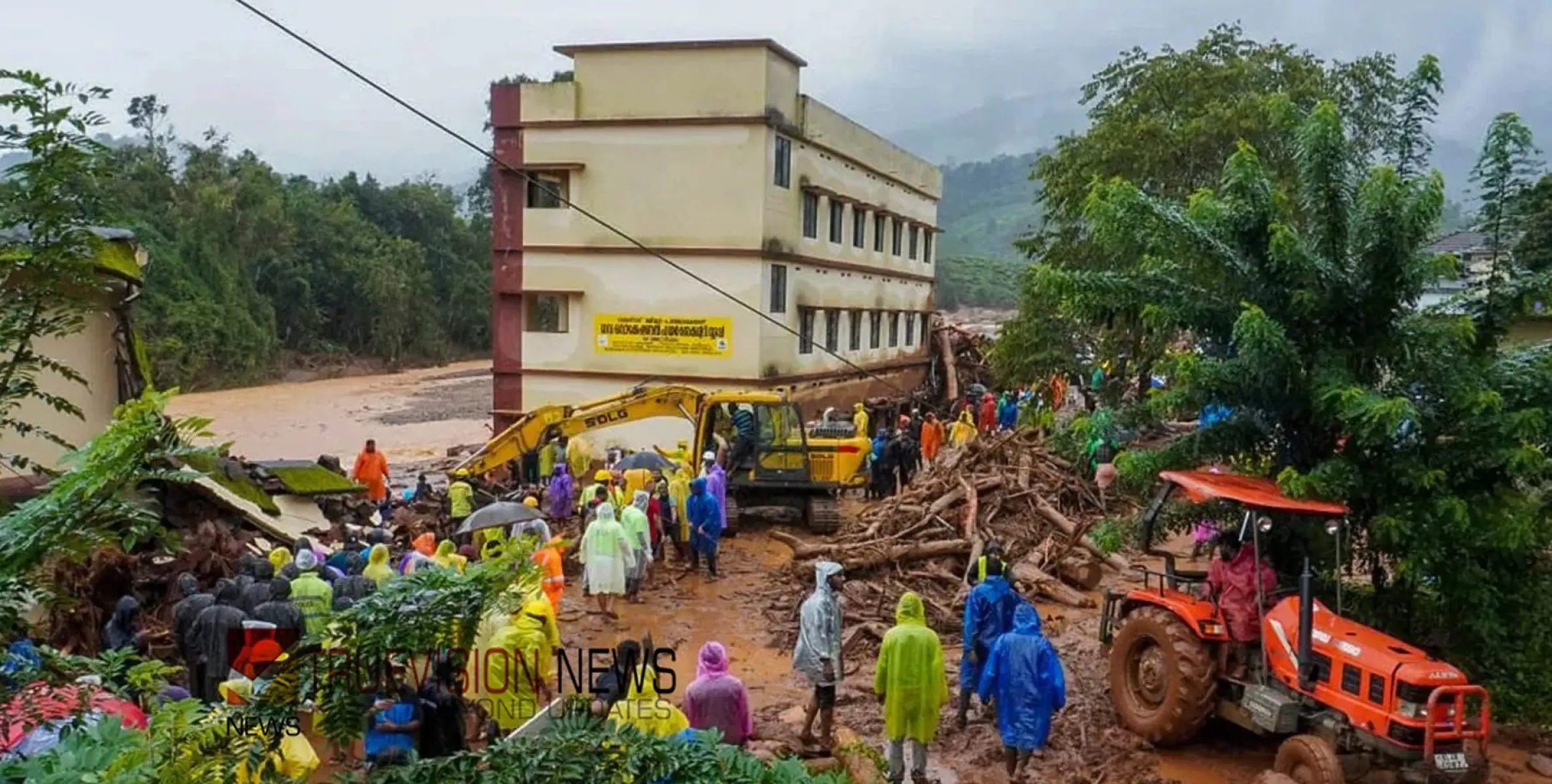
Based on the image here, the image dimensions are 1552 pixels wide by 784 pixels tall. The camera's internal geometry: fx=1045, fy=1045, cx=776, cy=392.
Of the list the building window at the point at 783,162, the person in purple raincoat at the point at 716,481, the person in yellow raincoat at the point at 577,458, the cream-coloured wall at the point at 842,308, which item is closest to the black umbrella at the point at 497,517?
the person in purple raincoat at the point at 716,481

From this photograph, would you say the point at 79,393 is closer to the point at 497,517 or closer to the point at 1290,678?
the point at 497,517

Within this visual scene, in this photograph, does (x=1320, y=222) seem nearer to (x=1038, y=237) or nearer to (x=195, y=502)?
(x=195, y=502)

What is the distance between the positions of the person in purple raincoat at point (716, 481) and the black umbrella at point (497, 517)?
2.64 metres

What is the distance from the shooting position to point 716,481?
1420cm

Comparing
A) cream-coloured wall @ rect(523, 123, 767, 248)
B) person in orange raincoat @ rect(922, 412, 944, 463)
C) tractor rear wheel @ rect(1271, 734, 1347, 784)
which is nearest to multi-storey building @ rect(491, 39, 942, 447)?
cream-coloured wall @ rect(523, 123, 767, 248)

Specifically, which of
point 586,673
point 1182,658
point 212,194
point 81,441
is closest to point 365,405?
point 212,194

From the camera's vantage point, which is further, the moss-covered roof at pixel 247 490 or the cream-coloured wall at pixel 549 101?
the cream-coloured wall at pixel 549 101

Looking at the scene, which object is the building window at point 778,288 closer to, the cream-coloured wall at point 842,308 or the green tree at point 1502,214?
the cream-coloured wall at point 842,308

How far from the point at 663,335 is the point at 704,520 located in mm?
10052

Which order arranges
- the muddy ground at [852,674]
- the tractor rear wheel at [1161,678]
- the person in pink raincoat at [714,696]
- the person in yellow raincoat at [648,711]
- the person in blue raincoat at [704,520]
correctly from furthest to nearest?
the person in blue raincoat at [704,520] → the muddy ground at [852,674] → the tractor rear wheel at [1161,678] → the person in pink raincoat at [714,696] → the person in yellow raincoat at [648,711]

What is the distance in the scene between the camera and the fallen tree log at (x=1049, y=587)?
482 inches

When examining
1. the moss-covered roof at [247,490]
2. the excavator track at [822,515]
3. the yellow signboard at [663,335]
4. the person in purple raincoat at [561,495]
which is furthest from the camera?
the yellow signboard at [663,335]

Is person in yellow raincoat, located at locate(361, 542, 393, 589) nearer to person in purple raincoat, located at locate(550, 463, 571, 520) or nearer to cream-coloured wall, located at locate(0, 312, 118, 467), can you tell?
cream-coloured wall, located at locate(0, 312, 118, 467)

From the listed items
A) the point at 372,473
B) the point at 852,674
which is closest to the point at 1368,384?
the point at 852,674
